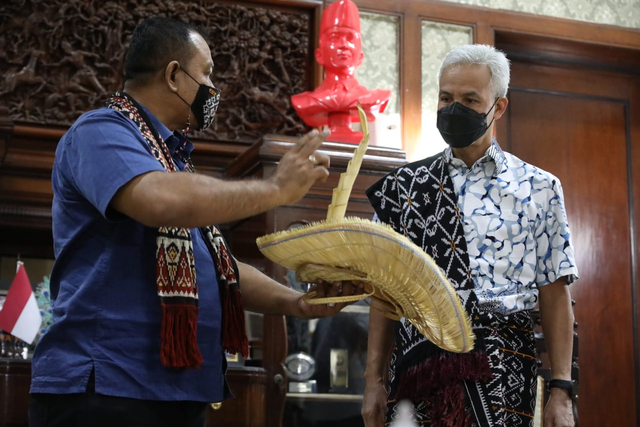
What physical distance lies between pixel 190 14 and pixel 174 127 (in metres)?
2.19

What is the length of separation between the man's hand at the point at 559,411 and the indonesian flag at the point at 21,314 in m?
1.93

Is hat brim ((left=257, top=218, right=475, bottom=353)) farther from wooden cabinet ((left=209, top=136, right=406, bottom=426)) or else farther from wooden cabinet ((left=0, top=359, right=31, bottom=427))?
wooden cabinet ((left=0, top=359, right=31, bottom=427))

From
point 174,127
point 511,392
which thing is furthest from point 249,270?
point 511,392

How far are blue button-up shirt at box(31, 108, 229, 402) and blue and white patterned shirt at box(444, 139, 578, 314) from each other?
721 mm

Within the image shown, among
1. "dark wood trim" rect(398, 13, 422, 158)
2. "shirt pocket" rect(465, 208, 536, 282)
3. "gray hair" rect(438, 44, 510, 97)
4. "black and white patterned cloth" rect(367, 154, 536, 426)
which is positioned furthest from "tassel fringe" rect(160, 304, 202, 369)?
"dark wood trim" rect(398, 13, 422, 158)

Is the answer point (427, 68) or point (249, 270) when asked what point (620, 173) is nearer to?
point (427, 68)

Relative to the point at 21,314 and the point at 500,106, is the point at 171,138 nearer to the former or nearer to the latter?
the point at 500,106

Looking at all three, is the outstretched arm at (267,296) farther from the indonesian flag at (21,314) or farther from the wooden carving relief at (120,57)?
the wooden carving relief at (120,57)

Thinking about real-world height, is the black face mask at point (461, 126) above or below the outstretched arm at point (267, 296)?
above

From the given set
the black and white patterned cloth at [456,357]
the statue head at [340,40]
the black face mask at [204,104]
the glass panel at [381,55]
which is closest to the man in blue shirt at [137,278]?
the black face mask at [204,104]

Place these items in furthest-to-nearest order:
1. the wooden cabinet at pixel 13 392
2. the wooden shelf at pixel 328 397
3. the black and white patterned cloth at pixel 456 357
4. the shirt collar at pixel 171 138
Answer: the wooden shelf at pixel 328 397 → the wooden cabinet at pixel 13 392 → the black and white patterned cloth at pixel 456 357 → the shirt collar at pixel 171 138

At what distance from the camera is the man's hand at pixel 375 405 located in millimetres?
1979

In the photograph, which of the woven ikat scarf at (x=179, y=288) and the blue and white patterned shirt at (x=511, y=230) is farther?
the blue and white patterned shirt at (x=511, y=230)

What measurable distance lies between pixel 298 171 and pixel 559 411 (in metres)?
0.97
